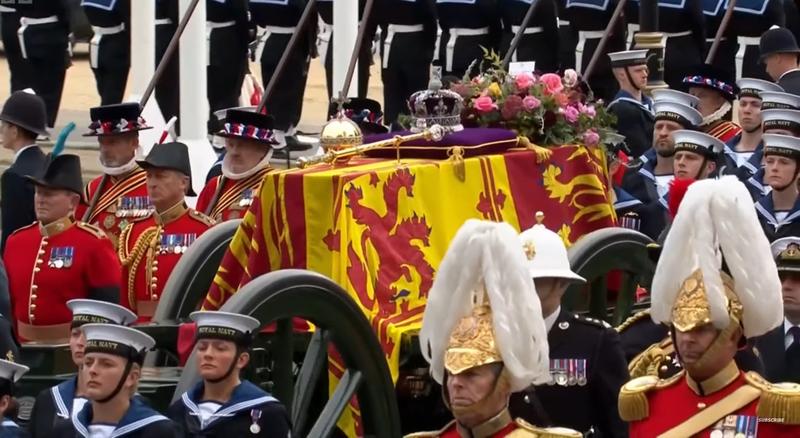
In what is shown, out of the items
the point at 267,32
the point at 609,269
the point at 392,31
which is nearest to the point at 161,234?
the point at 609,269

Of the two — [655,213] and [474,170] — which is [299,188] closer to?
[474,170]

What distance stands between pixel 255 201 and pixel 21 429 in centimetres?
145

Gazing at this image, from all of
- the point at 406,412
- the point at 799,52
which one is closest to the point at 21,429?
the point at 406,412

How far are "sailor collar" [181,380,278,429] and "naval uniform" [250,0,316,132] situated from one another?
902 cm

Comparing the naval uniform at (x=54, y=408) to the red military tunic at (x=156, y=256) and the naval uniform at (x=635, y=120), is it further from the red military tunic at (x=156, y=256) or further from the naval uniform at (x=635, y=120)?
the naval uniform at (x=635, y=120)

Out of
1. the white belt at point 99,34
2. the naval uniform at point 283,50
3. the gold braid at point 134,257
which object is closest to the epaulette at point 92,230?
the gold braid at point 134,257

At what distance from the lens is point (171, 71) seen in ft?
52.4

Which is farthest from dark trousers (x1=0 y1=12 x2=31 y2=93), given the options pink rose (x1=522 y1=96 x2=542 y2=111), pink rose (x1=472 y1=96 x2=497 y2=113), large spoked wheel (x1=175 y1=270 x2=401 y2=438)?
large spoked wheel (x1=175 y1=270 x2=401 y2=438)

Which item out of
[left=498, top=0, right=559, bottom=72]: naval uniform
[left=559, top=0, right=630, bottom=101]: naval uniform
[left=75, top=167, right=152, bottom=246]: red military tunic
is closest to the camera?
[left=75, top=167, right=152, bottom=246]: red military tunic

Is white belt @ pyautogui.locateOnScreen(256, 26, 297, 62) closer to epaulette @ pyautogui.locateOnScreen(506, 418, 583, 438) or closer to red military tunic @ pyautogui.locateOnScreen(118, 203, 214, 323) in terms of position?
red military tunic @ pyautogui.locateOnScreen(118, 203, 214, 323)

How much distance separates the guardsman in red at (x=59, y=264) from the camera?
9617 millimetres

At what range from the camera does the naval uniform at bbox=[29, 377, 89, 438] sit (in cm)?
745

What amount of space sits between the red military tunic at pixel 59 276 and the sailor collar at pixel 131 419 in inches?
89.6

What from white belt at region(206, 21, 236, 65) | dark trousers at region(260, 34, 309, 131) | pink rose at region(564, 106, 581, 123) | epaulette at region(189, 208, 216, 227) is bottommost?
dark trousers at region(260, 34, 309, 131)
